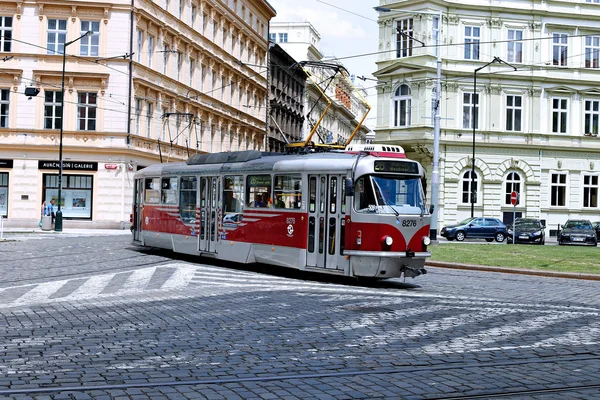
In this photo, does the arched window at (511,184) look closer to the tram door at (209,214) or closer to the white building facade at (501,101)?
the white building facade at (501,101)

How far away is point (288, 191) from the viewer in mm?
18688

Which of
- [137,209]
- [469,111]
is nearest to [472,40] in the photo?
[469,111]

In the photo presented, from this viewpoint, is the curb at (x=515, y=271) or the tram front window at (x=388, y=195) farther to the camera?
the curb at (x=515, y=271)

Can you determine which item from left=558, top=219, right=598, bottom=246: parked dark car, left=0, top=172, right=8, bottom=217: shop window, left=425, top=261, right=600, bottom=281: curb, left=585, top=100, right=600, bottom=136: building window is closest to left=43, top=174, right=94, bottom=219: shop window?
left=0, top=172, right=8, bottom=217: shop window

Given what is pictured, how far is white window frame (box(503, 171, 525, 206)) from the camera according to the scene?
51.7 meters

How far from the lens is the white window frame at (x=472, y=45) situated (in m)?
51.6

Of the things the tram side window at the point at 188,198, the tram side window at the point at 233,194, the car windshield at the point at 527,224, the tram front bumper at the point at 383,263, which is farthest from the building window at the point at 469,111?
the tram front bumper at the point at 383,263

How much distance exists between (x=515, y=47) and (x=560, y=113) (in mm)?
5223

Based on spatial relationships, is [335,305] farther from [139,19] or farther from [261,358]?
[139,19]

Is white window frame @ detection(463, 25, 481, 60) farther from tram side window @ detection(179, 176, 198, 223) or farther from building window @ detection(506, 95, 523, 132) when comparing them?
tram side window @ detection(179, 176, 198, 223)

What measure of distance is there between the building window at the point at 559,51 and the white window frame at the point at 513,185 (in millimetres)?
7828

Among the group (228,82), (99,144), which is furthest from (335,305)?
(228,82)

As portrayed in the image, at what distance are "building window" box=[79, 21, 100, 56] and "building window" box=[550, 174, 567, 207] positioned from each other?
2939 cm

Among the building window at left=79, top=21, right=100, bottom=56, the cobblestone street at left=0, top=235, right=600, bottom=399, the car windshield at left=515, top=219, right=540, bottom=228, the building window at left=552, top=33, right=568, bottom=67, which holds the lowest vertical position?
the cobblestone street at left=0, top=235, right=600, bottom=399
